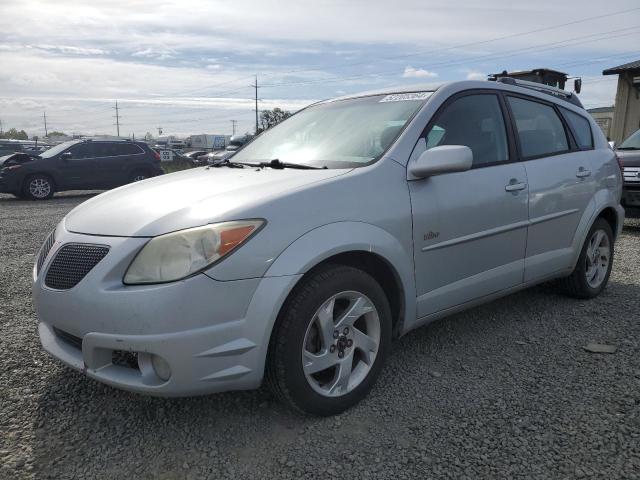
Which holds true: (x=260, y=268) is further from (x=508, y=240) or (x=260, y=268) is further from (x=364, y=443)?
(x=508, y=240)

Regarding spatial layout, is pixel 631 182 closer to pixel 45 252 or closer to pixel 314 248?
pixel 314 248

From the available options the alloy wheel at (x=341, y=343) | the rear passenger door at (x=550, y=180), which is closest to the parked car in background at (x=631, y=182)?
the rear passenger door at (x=550, y=180)

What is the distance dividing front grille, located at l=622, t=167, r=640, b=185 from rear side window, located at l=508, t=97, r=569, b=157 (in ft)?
14.2

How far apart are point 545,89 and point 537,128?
635 millimetres

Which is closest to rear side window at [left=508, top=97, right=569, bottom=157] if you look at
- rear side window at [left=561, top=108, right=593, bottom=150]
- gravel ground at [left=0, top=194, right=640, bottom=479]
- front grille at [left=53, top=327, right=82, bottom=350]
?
rear side window at [left=561, top=108, right=593, bottom=150]

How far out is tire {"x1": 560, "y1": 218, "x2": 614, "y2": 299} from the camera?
434 centimetres

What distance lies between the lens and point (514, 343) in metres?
3.60

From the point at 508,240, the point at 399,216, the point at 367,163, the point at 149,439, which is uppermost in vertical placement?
the point at 367,163

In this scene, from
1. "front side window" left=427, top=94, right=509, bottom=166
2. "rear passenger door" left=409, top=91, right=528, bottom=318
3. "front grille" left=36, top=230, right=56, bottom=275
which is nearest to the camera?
"front grille" left=36, top=230, right=56, bottom=275

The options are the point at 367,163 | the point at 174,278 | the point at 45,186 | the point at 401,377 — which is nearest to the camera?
the point at 174,278

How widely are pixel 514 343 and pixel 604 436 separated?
1.15m

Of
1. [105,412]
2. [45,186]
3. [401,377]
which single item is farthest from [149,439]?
[45,186]

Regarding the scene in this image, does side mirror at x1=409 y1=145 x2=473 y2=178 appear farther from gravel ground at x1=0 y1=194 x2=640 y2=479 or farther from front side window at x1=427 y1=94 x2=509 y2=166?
gravel ground at x1=0 y1=194 x2=640 y2=479

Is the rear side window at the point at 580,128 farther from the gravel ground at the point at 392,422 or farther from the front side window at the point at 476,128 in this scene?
the gravel ground at the point at 392,422
